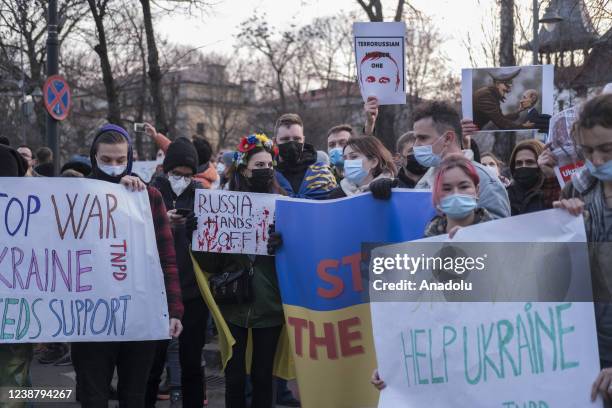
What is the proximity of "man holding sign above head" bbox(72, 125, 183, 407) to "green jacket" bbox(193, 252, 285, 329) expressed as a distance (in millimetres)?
535

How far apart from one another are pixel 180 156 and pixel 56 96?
8.73 metres

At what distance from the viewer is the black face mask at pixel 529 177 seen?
558cm

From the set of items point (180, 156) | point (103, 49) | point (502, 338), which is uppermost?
point (103, 49)

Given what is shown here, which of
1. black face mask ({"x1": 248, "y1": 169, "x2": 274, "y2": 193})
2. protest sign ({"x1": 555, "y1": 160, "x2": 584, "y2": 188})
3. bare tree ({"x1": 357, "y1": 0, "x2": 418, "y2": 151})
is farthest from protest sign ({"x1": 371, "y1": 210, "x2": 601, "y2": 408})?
bare tree ({"x1": 357, "y1": 0, "x2": 418, "y2": 151})

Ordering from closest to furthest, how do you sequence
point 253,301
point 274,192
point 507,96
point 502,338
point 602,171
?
point 602,171
point 502,338
point 253,301
point 274,192
point 507,96

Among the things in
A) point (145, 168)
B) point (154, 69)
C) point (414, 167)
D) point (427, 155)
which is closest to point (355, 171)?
point (414, 167)

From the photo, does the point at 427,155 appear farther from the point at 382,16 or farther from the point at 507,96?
the point at 382,16

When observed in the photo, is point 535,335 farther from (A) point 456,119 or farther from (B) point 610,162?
(A) point 456,119

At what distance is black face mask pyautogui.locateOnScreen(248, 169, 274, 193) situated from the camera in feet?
16.4

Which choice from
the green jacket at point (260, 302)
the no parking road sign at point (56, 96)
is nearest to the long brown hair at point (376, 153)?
the green jacket at point (260, 302)

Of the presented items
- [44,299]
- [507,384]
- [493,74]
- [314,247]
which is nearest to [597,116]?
[507,384]

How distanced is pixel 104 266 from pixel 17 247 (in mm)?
469

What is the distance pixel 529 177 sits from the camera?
5598 millimetres

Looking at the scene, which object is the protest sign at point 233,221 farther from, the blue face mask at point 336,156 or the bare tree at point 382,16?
the bare tree at point 382,16
